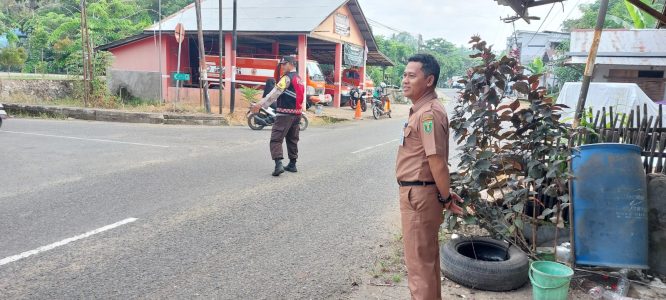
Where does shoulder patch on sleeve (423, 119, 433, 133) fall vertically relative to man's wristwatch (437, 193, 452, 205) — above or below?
above

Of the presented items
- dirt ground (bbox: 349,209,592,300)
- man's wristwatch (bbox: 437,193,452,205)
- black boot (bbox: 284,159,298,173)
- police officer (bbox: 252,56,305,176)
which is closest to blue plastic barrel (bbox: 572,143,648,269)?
dirt ground (bbox: 349,209,592,300)

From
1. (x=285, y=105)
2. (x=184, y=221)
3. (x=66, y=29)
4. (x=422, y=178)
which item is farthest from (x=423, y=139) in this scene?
(x=66, y=29)

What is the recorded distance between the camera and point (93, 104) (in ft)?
59.2

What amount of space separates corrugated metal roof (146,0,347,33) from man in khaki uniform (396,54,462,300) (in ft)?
54.6

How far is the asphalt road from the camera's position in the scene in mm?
3732

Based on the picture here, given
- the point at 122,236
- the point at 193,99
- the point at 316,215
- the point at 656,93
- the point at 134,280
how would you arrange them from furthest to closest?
the point at 193,99 → the point at 656,93 → the point at 316,215 → the point at 122,236 → the point at 134,280

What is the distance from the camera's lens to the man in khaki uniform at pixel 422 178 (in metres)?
2.89

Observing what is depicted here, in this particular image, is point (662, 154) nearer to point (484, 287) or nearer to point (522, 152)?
point (522, 152)

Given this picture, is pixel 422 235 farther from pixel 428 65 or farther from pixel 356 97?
pixel 356 97

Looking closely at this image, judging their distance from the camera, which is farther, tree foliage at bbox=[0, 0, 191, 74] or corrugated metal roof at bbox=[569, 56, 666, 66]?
tree foliage at bbox=[0, 0, 191, 74]

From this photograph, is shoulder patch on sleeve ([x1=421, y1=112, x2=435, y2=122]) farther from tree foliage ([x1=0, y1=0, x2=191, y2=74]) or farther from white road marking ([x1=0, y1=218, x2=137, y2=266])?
tree foliage ([x1=0, y1=0, x2=191, y2=74])

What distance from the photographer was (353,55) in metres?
25.3

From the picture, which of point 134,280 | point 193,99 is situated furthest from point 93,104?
point 134,280

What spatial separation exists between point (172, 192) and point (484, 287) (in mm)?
4264
